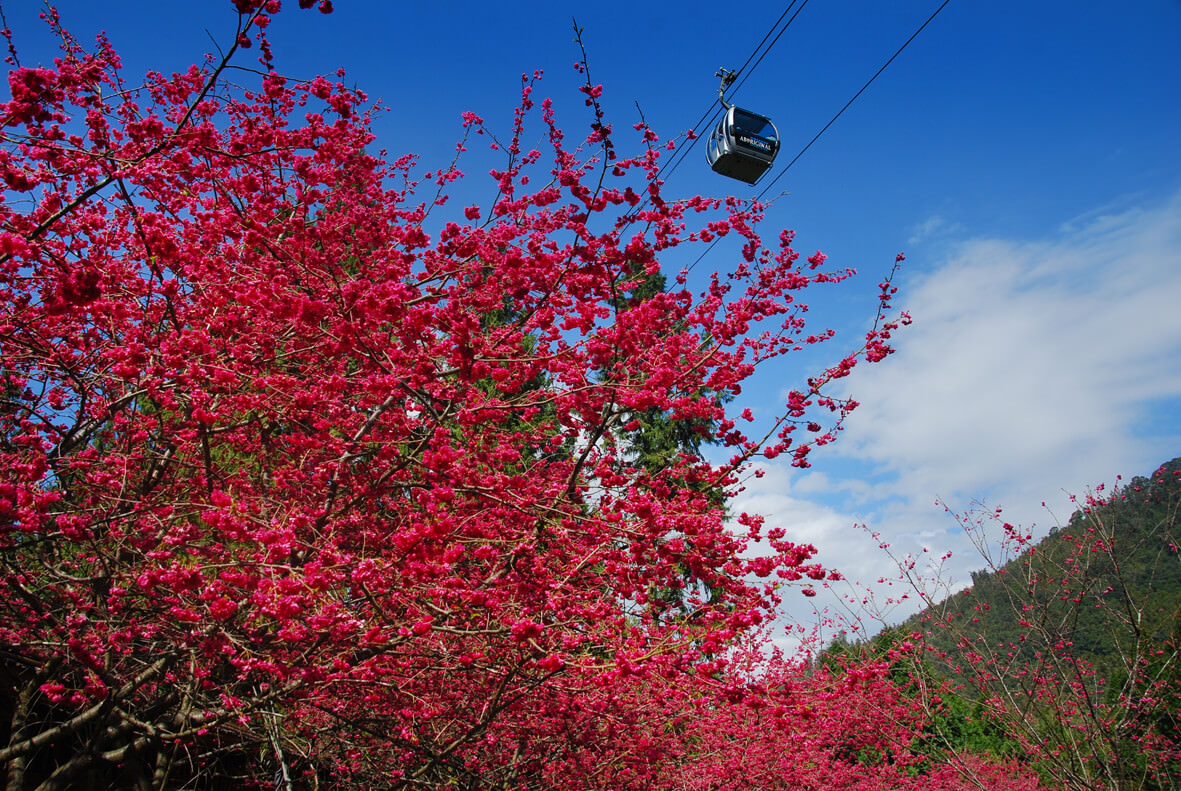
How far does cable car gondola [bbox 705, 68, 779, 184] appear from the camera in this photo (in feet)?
22.2

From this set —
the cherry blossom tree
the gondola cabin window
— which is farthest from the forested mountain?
the gondola cabin window

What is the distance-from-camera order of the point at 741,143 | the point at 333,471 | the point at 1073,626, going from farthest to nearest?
1. the point at 741,143
2. the point at 1073,626
3. the point at 333,471

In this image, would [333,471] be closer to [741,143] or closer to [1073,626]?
[741,143]

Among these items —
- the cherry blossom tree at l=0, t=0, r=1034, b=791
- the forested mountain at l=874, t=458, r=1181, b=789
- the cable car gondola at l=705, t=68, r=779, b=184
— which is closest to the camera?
the cherry blossom tree at l=0, t=0, r=1034, b=791

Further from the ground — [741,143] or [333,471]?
[741,143]

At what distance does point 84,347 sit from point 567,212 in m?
3.71

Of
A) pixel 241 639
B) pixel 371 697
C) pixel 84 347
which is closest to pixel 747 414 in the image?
pixel 371 697

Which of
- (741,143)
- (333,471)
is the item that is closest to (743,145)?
(741,143)

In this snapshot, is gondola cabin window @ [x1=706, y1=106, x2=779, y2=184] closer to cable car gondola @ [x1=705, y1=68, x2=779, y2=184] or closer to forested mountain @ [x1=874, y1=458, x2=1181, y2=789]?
cable car gondola @ [x1=705, y1=68, x2=779, y2=184]

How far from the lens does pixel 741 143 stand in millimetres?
6793

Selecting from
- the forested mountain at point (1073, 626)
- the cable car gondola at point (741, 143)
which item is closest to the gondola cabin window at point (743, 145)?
the cable car gondola at point (741, 143)

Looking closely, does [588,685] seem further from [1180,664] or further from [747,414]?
[1180,664]

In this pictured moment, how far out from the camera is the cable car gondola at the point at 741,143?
677 centimetres

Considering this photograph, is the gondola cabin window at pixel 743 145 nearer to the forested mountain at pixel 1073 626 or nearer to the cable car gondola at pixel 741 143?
the cable car gondola at pixel 741 143
